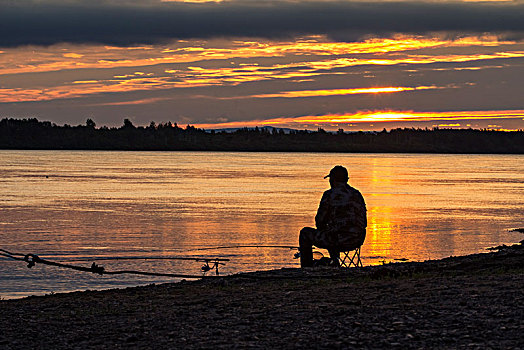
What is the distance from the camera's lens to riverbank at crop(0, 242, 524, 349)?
867cm

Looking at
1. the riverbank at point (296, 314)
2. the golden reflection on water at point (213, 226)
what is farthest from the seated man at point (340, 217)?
the golden reflection on water at point (213, 226)

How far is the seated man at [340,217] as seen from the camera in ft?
48.4

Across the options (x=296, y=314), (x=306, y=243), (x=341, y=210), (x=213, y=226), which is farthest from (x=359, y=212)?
(x=213, y=226)

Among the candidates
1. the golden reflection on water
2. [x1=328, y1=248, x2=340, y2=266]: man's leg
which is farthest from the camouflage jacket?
the golden reflection on water

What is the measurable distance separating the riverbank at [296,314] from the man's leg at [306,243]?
3.70ft

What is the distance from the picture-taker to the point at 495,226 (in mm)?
38750

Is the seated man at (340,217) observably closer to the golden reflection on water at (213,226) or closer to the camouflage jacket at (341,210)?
the camouflage jacket at (341,210)

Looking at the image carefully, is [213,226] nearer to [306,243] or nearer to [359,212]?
[306,243]

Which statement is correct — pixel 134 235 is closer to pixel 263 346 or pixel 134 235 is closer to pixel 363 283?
pixel 363 283

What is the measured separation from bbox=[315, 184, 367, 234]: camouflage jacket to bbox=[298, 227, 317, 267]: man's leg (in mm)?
369

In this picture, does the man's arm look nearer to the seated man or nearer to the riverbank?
the seated man

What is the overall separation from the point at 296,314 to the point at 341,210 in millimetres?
4886

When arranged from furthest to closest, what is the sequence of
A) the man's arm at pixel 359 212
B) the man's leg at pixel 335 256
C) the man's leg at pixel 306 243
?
the man's leg at pixel 335 256 < the man's leg at pixel 306 243 < the man's arm at pixel 359 212

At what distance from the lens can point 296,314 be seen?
1023 centimetres
